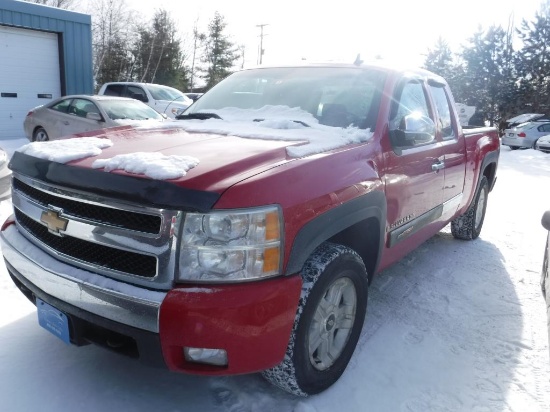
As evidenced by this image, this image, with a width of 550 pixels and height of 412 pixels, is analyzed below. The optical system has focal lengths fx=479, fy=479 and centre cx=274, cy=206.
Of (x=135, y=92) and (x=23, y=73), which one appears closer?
(x=23, y=73)

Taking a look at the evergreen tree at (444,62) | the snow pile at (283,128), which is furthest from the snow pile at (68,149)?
the evergreen tree at (444,62)

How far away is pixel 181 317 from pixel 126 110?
28.3 feet

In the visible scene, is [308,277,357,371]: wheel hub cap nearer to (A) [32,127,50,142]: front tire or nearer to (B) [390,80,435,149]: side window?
(B) [390,80,435,149]: side window

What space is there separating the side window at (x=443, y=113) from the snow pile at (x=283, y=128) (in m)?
1.37

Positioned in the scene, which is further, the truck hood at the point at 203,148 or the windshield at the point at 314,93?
the windshield at the point at 314,93

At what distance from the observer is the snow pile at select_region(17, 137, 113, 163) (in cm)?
230

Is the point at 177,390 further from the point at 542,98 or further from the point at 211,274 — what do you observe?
the point at 542,98

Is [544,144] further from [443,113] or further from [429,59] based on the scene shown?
[429,59]

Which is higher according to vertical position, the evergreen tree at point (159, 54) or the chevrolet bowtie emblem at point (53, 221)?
the evergreen tree at point (159, 54)

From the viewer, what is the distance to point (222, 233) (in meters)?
1.95

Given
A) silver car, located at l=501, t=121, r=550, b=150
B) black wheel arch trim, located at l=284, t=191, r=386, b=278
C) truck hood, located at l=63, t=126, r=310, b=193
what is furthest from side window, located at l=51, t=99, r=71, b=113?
silver car, located at l=501, t=121, r=550, b=150

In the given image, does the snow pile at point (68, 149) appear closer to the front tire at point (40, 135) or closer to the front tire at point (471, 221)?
the front tire at point (471, 221)

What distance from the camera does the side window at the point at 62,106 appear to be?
10.4m

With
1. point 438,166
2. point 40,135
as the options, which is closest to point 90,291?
point 438,166
